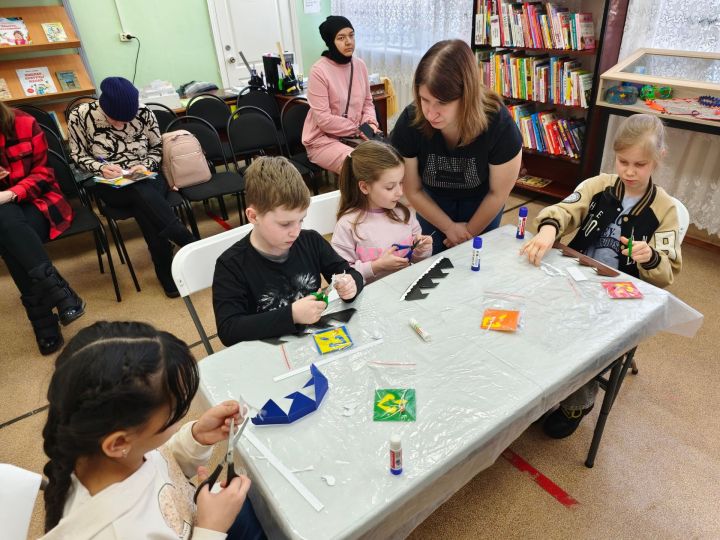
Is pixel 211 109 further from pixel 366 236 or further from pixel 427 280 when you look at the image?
pixel 427 280

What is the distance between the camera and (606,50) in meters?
2.87

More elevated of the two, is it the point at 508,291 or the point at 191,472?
A: the point at 508,291

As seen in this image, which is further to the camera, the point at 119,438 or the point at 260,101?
the point at 260,101

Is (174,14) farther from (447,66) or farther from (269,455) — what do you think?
(269,455)

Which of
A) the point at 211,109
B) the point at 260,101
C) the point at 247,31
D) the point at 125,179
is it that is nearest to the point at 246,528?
the point at 125,179

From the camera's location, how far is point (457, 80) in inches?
58.9

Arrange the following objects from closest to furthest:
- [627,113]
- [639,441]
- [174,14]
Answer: [639,441] → [627,113] → [174,14]

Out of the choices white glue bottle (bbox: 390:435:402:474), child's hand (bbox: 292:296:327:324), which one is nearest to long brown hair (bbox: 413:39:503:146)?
child's hand (bbox: 292:296:327:324)

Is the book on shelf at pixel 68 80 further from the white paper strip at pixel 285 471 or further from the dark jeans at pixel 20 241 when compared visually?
the white paper strip at pixel 285 471

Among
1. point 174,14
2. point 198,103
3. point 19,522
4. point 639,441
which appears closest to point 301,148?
point 198,103

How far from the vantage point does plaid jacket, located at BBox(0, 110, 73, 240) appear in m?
2.38

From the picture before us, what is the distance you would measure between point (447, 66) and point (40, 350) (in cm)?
231

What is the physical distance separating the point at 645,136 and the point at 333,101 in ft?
6.79

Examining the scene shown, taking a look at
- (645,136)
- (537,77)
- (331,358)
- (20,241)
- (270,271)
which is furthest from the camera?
(537,77)
